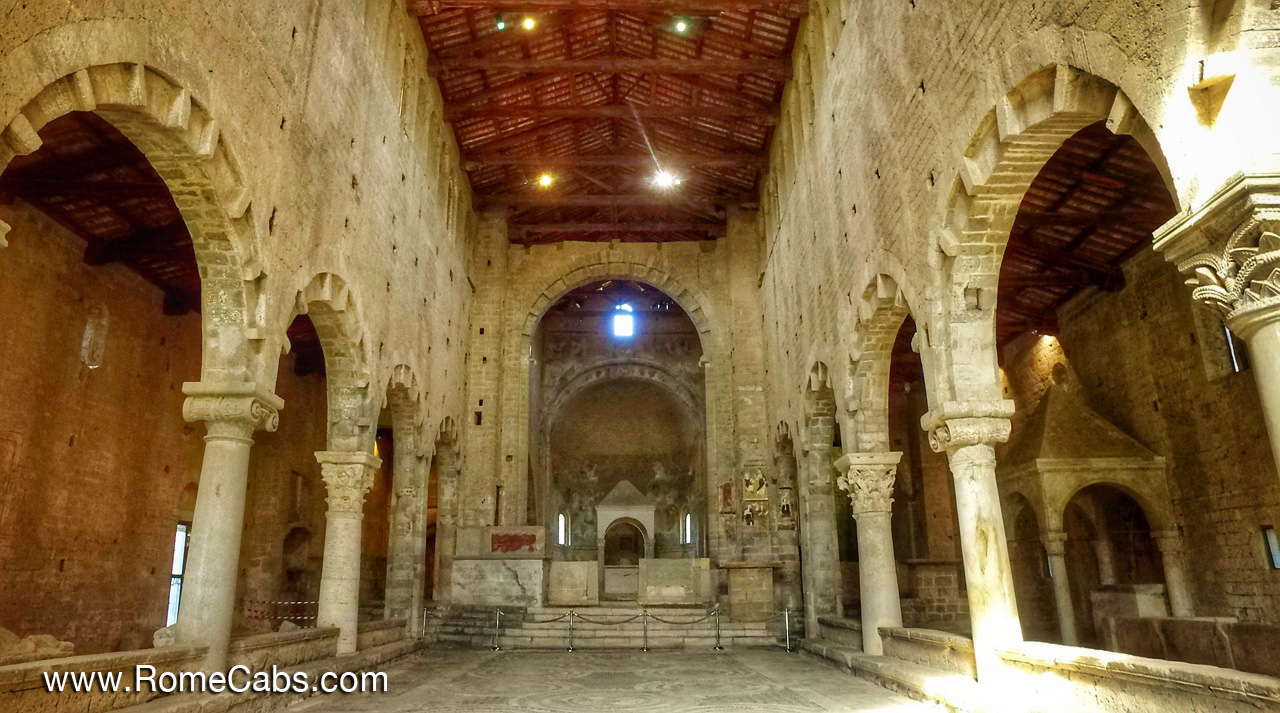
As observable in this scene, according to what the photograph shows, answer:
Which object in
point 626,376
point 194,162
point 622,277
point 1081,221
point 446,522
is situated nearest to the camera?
point 194,162

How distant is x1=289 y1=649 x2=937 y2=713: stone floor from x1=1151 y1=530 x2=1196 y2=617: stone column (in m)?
6.63

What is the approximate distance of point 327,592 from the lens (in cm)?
1265

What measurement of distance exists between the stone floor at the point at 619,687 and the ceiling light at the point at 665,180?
12.8 m

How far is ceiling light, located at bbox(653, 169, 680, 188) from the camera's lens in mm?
21812

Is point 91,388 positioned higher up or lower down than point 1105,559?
higher up

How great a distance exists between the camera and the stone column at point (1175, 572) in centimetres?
1389

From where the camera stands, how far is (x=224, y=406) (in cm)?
865

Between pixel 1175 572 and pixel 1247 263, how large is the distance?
12.5m

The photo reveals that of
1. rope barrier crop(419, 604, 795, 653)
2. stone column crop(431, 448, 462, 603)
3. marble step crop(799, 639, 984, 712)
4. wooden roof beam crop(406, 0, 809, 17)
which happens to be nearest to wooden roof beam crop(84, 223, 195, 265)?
wooden roof beam crop(406, 0, 809, 17)

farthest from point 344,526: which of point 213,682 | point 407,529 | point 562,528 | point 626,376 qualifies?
point 562,528

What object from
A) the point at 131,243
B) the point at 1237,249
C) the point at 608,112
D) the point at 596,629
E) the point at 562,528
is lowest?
the point at 596,629

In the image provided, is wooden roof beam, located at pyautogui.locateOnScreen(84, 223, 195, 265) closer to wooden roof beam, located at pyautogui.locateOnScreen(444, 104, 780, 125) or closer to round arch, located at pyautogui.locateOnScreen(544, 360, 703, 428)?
wooden roof beam, located at pyautogui.locateOnScreen(444, 104, 780, 125)

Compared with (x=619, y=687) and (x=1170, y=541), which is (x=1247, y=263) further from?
(x=1170, y=541)

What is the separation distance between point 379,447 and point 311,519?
528cm
